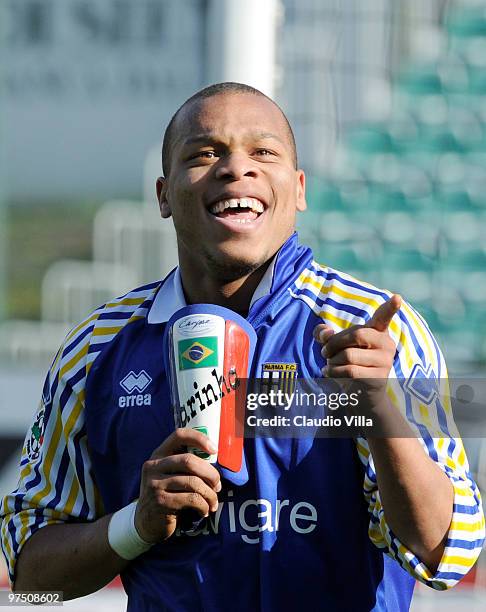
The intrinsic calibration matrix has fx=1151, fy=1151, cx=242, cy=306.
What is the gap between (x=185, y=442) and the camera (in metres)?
1.75

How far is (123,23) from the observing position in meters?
11.1

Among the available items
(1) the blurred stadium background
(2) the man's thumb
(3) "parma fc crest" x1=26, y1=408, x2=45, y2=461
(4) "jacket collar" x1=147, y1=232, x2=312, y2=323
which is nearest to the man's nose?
(4) "jacket collar" x1=147, y1=232, x2=312, y2=323

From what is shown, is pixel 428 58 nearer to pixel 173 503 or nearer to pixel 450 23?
pixel 450 23

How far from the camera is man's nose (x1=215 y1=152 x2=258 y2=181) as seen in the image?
2.02 metres

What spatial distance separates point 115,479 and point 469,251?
7300 mm

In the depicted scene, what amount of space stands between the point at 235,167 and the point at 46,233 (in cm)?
1137

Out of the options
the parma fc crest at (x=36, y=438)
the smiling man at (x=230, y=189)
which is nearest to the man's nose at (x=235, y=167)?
the smiling man at (x=230, y=189)

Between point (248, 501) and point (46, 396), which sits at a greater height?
point (46, 396)

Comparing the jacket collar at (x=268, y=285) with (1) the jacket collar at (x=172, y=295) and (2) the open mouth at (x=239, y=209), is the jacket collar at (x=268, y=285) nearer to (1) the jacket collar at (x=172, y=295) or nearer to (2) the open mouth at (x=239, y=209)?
(1) the jacket collar at (x=172, y=295)

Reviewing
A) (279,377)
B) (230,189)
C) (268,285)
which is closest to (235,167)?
(230,189)

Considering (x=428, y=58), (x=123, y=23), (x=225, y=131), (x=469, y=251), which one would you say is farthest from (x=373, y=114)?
(x=225, y=131)

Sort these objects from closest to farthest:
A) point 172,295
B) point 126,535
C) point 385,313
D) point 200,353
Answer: point 385,313 → point 200,353 → point 126,535 → point 172,295

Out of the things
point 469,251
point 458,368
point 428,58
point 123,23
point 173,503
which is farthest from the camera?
point 123,23

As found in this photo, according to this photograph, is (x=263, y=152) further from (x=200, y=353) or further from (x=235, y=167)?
(x=200, y=353)
